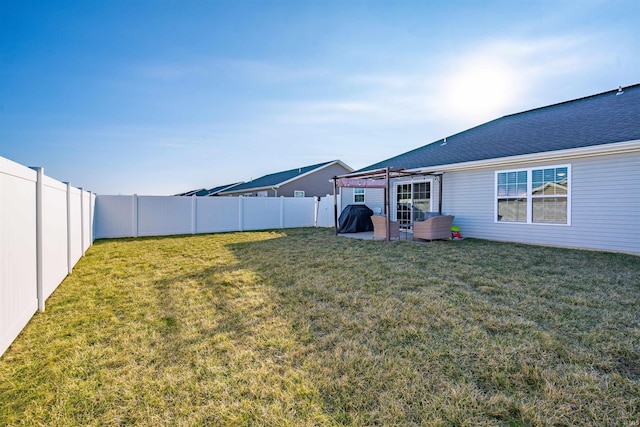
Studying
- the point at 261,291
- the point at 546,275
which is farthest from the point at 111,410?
the point at 546,275

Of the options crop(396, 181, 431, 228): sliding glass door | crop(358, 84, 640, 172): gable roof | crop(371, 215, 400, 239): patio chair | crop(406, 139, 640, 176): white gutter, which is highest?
crop(358, 84, 640, 172): gable roof

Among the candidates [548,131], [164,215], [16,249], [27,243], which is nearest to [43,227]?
[27,243]

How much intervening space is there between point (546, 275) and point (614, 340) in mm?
2688

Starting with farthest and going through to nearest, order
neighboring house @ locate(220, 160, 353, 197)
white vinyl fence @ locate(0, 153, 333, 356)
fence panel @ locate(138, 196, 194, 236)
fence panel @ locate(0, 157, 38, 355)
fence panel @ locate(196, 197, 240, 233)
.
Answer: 1. neighboring house @ locate(220, 160, 353, 197)
2. fence panel @ locate(196, 197, 240, 233)
3. fence panel @ locate(138, 196, 194, 236)
4. white vinyl fence @ locate(0, 153, 333, 356)
5. fence panel @ locate(0, 157, 38, 355)

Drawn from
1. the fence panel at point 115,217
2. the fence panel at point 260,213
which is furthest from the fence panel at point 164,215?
the fence panel at point 260,213

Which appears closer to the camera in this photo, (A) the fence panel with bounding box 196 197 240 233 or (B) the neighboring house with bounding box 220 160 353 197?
(A) the fence panel with bounding box 196 197 240 233

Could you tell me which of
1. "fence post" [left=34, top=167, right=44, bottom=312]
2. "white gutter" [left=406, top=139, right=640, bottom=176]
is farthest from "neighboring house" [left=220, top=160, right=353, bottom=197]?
"fence post" [left=34, top=167, right=44, bottom=312]

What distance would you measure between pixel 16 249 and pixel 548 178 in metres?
10.6

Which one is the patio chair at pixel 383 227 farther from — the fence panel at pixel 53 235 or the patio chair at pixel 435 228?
the fence panel at pixel 53 235

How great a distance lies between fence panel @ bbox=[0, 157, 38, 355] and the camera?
2496mm

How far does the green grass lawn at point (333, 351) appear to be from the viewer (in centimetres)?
187

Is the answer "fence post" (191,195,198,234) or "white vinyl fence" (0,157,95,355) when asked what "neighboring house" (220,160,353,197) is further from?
"white vinyl fence" (0,157,95,355)

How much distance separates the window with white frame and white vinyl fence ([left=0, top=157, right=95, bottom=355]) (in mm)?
10424

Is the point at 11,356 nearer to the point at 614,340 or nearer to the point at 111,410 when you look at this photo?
the point at 111,410
